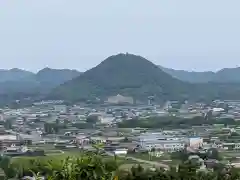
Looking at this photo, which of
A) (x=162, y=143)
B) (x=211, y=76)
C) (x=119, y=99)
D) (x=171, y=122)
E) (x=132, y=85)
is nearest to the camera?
(x=162, y=143)

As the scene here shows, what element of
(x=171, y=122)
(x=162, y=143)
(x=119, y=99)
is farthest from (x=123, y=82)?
(x=162, y=143)

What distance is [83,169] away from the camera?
2.03m

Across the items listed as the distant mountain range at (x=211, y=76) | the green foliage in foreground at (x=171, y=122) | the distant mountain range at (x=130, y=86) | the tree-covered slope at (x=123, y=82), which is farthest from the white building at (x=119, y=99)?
the distant mountain range at (x=211, y=76)

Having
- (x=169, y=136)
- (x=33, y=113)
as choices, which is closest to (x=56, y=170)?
(x=169, y=136)

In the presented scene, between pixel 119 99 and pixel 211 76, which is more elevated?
pixel 211 76

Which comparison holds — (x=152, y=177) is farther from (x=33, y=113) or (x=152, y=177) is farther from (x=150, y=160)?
(x=33, y=113)

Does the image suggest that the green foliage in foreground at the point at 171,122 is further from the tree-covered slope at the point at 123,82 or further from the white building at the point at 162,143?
the tree-covered slope at the point at 123,82

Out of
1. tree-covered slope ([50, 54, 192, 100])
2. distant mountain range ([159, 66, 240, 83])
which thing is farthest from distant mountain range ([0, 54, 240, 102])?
distant mountain range ([159, 66, 240, 83])

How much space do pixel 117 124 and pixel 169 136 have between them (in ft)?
20.4

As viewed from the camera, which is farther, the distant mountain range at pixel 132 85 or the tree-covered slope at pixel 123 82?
the tree-covered slope at pixel 123 82

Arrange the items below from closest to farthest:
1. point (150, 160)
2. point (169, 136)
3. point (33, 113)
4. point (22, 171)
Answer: point (22, 171) → point (150, 160) → point (169, 136) → point (33, 113)

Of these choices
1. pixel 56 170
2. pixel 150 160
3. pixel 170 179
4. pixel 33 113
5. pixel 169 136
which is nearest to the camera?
pixel 56 170

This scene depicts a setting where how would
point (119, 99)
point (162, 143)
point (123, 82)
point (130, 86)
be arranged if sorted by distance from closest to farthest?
Result: point (162, 143) → point (119, 99) → point (130, 86) → point (123, 82)

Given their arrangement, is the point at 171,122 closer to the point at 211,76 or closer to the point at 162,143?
the point at 162,143
